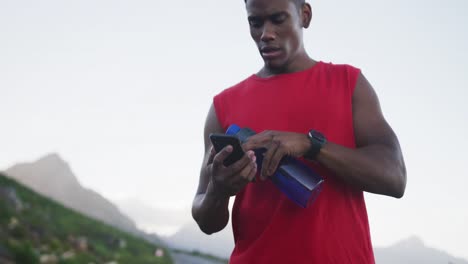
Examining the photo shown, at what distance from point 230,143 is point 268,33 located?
2.49 ft

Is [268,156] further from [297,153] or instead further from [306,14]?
[306,14]

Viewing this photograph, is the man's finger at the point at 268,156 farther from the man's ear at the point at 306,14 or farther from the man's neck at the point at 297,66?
the man's ear at the point at 306,14

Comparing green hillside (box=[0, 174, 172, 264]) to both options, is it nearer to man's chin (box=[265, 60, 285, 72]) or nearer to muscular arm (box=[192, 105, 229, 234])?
muscular arm (box=[192, 105, 229, 234])

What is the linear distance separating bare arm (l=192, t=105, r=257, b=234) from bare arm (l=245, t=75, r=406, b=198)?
0.11 meters

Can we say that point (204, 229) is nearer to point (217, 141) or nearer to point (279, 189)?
point (279, 189)

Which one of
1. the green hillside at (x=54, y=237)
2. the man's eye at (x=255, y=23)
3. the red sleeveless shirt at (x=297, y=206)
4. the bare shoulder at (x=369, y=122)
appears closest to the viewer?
the red sleeveless shirt at (x=297, y=206)

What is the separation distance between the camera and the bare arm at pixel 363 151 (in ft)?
6.72

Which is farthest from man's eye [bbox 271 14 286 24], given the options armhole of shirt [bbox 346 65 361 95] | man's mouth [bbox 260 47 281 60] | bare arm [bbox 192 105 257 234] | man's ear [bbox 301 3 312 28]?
bare arm [bbox 192 105 257 234]

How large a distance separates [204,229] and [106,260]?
633cm

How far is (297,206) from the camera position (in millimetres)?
2279

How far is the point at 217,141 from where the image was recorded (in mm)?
2053

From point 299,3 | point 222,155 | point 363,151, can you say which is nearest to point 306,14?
point 299,3

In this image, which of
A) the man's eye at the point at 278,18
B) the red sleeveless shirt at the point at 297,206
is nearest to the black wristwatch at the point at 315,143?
the red sleeveless shirt at the point at 297,206

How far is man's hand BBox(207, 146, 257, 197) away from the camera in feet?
6.45
